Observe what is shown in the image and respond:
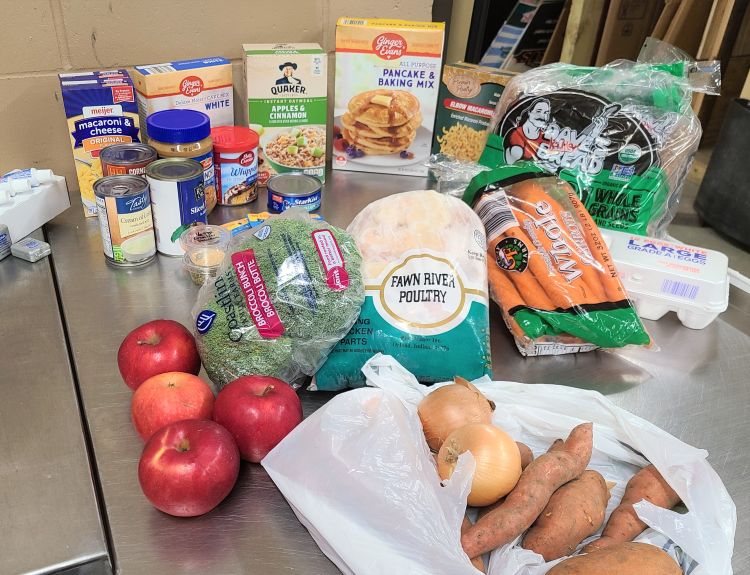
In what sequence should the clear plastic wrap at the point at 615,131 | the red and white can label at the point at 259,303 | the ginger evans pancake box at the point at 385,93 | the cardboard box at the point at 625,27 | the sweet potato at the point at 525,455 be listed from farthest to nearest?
the cardboard box at the point at 625,27, the ginger evans pancake box at the point at 385,93, the clear plastic wrap at the point at 615,131, the red and white can label at the point at 259,303, the sweet potato at the point at 525,455

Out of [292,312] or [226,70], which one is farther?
[226,70]

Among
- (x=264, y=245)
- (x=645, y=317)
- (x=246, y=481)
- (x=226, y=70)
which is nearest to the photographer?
(x=246, y=481)

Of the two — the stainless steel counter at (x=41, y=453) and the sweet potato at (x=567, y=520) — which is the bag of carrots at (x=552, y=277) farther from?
the stainless steel counter at (x=41, y=453)

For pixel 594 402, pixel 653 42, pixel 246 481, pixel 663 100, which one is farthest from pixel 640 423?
pixel 653 42

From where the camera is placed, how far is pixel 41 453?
758 millimetres

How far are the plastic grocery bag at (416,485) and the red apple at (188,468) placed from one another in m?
0.06

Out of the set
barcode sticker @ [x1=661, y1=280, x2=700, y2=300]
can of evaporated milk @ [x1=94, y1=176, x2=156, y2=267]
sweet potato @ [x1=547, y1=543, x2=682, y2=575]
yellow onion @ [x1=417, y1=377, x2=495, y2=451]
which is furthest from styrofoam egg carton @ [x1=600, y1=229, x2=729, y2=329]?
can of evaporated milk @ [x1=94, y1=176, x2=156, y2=267]

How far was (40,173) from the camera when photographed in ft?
3.90

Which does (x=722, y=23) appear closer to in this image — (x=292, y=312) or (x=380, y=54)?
(x=380, y=54)

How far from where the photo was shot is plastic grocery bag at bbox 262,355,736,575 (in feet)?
2.03

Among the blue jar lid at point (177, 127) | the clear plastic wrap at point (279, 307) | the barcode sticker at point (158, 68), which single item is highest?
the barcode sticker at point (158, 68)

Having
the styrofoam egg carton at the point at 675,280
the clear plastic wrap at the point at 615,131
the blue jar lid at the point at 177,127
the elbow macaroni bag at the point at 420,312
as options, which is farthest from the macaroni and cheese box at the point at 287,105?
the styrofoam egg carton at the point at 675,280

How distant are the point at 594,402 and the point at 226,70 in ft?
3.12

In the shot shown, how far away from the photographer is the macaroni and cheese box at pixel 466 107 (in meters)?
1.39
